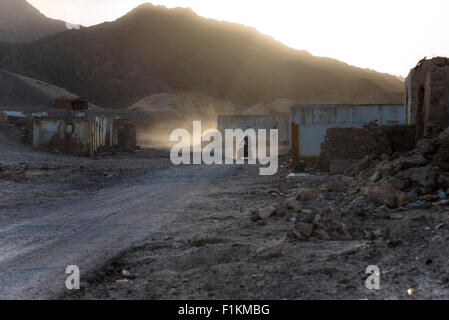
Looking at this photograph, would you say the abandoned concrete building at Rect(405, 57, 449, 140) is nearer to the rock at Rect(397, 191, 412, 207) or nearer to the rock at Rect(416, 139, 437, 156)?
the rock at Rect(416, 139, 437, 156)

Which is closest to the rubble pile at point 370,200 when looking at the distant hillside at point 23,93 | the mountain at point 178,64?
the distant hillside at point 23,93

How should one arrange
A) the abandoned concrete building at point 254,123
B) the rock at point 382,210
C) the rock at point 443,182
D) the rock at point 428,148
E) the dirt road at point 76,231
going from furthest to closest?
the abandoned concrete building at point 254,123 → the rock at point 428,148 → the rock at point 443,182 → the rock at point 382,210 → the dirt road at point 76,231

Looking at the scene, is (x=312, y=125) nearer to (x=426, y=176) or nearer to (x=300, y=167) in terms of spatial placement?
(x=300, y=167)

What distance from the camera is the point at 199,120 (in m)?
74.6

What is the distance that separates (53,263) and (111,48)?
13173 centimetres

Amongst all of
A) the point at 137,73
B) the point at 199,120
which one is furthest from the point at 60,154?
the point at 137,73

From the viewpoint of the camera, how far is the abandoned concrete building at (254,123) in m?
46.9

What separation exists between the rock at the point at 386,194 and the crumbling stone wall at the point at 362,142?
5.93 metres

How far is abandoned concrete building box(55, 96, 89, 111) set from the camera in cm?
6738

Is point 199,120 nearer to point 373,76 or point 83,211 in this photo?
point 83,211

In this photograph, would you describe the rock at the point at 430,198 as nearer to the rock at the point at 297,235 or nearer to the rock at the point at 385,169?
the rock at the point at 385,169

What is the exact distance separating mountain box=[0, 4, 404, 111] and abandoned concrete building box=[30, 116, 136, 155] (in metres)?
61.5

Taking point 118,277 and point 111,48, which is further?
point 111,48
